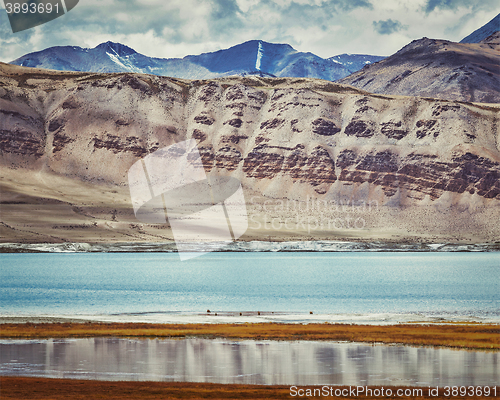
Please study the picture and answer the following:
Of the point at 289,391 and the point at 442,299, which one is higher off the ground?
the point at 289,391

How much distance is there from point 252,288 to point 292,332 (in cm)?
3488

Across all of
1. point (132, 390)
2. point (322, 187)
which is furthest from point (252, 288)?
point (322, 187)

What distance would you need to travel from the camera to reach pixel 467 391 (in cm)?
2339

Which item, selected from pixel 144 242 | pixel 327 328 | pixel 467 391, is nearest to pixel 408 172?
pixel 144 242

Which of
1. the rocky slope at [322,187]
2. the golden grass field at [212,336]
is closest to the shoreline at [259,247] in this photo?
the rocky slope at [322,187]

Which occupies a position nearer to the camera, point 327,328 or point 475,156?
point 327,328

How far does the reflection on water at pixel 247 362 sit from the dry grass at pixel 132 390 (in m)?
1.04

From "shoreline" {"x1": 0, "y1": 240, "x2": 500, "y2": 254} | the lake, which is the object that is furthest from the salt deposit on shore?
"shoreline" {"x1": 0, "y1": 240, "x2": 500, "y2": 254}

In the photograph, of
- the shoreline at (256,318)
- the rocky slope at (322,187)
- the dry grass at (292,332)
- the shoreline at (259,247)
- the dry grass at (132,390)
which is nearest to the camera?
the dry grass at (132,390)

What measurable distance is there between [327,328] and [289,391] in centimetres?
1628

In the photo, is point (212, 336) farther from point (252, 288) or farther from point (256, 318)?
point (252, 288)

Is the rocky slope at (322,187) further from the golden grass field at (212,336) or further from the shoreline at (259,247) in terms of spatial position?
the golden grass field at (212,336)

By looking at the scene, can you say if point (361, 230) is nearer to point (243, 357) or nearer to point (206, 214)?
point (206, 214)

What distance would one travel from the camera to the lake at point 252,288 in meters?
53.3
